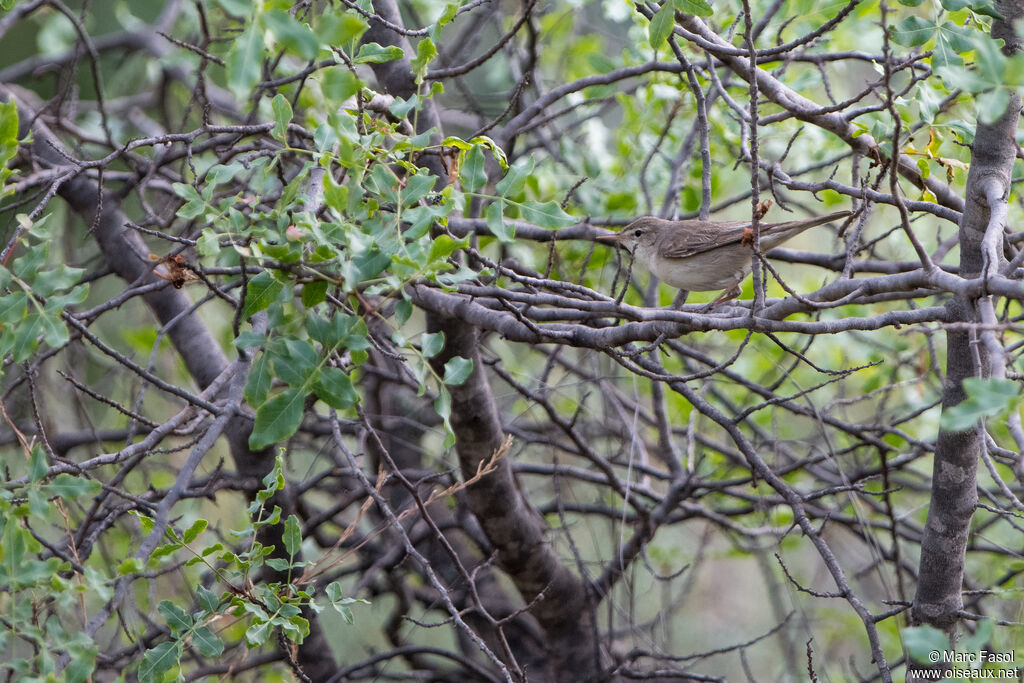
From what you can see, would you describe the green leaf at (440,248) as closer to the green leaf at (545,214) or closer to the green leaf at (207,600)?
the green leaf at (545,214)

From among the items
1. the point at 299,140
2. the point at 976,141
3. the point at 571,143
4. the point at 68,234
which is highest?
the point at 571,143

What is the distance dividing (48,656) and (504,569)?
2.62m

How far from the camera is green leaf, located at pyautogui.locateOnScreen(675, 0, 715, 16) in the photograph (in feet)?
8.14

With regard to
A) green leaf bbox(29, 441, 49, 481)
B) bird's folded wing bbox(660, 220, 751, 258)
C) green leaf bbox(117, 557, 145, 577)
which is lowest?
green leaf bbox(117, 557, 145, 577)

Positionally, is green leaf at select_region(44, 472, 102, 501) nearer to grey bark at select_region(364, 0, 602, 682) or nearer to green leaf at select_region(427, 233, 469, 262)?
green leaf at select_region(427, 233, 469, 262)

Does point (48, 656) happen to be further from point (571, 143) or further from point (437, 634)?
point (437, 634)

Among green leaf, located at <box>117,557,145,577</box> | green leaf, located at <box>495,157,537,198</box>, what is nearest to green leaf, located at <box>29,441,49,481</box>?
green leaf, located at <box>117,557,145,577</box>

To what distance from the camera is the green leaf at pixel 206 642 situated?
2230 mm

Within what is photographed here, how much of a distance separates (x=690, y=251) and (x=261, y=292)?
262 centimetres

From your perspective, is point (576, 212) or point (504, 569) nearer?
point (504, 569)

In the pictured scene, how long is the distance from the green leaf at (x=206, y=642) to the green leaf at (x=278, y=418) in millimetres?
662

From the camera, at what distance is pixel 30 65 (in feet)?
17.7

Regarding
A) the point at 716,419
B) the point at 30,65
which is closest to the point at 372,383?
the point at 716,419

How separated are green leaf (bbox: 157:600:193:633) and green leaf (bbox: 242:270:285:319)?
0.81 metres
